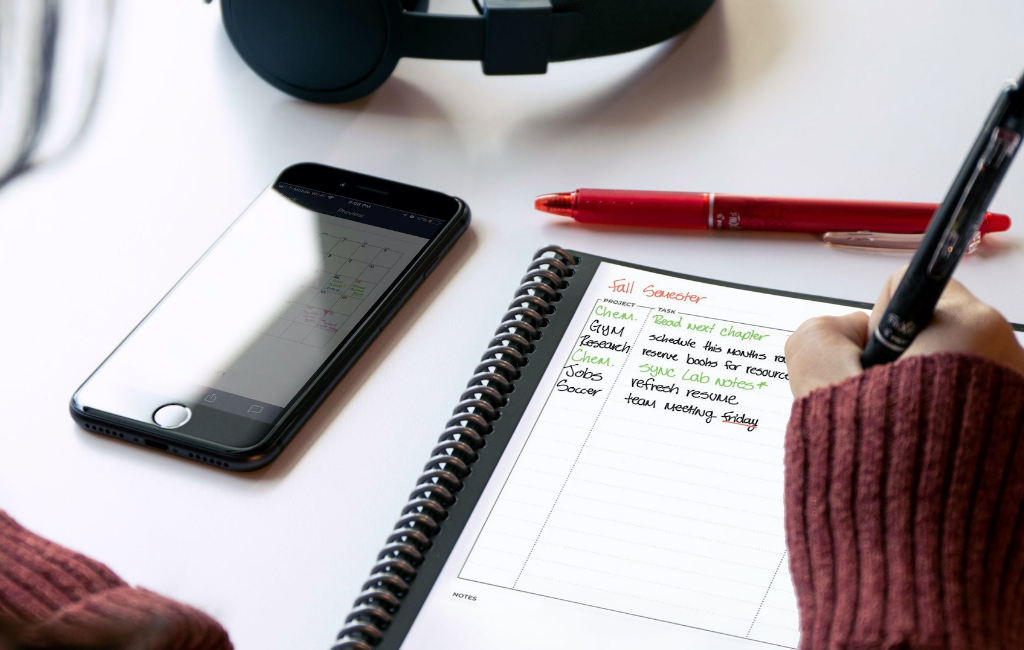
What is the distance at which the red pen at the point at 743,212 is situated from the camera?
62 cm

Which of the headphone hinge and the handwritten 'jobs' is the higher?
the headphone hinge

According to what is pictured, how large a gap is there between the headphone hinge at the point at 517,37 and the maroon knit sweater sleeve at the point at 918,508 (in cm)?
40

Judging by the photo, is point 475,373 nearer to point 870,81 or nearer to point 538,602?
point 538,602

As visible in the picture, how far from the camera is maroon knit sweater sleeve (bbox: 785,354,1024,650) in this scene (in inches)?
14.4

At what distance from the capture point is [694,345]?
1.82 ft

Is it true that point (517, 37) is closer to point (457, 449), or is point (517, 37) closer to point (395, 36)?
point (395, 36)

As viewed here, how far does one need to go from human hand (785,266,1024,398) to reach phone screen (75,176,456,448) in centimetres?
25

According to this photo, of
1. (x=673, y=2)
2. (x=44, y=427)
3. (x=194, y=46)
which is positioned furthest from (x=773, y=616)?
(x=194, y=46)

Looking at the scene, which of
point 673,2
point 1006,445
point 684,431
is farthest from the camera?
point 673,2

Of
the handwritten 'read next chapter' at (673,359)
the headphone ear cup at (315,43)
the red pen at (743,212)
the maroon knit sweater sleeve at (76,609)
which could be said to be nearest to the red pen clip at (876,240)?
the red pen at (743,212)

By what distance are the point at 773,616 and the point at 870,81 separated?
1.55 feet

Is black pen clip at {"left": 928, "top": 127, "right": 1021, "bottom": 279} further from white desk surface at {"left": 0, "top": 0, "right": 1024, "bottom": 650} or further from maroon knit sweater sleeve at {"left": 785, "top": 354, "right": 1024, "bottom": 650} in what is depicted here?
white desk surface at {"left": 0, "top": 0, "right": 1024, "bottom": 650}

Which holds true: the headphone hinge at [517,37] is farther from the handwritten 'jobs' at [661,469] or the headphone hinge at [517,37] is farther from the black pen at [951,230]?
the black pen at [951,230]

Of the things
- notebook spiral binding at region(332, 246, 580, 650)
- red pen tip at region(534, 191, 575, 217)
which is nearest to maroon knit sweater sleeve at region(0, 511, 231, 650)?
notebook spiral binding at region(332, 246, 580, 650)
